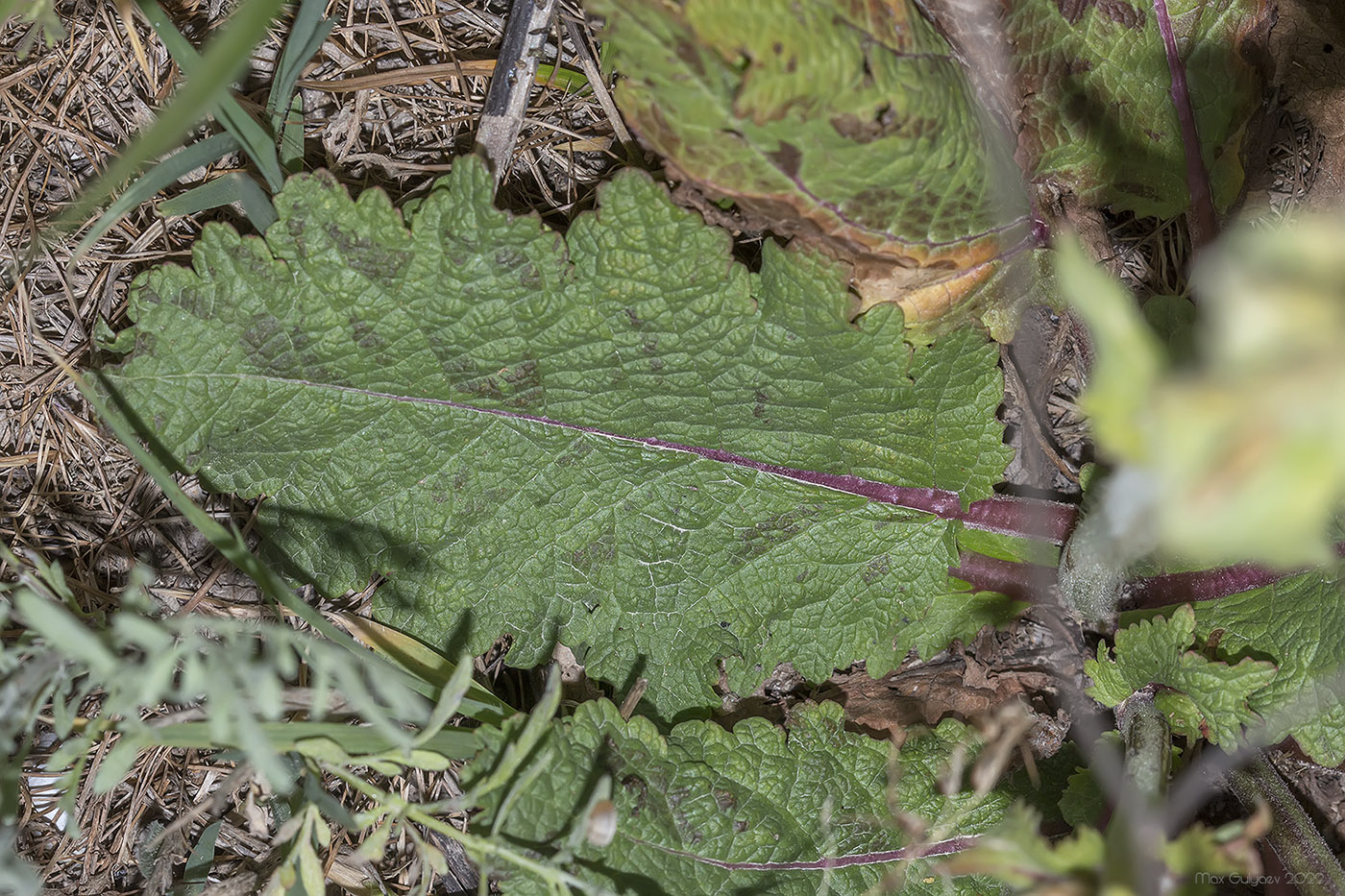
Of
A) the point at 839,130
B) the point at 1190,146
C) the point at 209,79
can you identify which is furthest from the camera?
the point at 1190,146

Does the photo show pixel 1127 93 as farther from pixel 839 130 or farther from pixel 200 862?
pixel 200 862

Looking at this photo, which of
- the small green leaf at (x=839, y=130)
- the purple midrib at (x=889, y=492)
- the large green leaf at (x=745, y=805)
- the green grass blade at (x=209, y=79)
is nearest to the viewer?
the green grass blade at (x=209, y=79)

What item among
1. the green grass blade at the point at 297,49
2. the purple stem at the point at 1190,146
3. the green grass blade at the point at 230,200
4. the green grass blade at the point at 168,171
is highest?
the green grass blade at the point at 297,49

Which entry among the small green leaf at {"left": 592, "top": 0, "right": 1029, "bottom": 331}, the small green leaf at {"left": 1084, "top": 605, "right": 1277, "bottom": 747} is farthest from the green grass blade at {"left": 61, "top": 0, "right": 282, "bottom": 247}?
the small green leaf at {"left": 1084, "top": 605, "right": 1277, "bottom": 747}

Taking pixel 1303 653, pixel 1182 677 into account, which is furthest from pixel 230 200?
Result: pixel 1303 653

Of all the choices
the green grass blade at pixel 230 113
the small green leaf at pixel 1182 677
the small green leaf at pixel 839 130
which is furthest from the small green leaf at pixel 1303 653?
the green grass blade at pixel 230 113

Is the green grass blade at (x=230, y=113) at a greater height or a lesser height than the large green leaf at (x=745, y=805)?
greater

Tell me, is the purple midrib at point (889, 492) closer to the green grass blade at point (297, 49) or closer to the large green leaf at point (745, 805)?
the large green leaf at point (745, 805)
